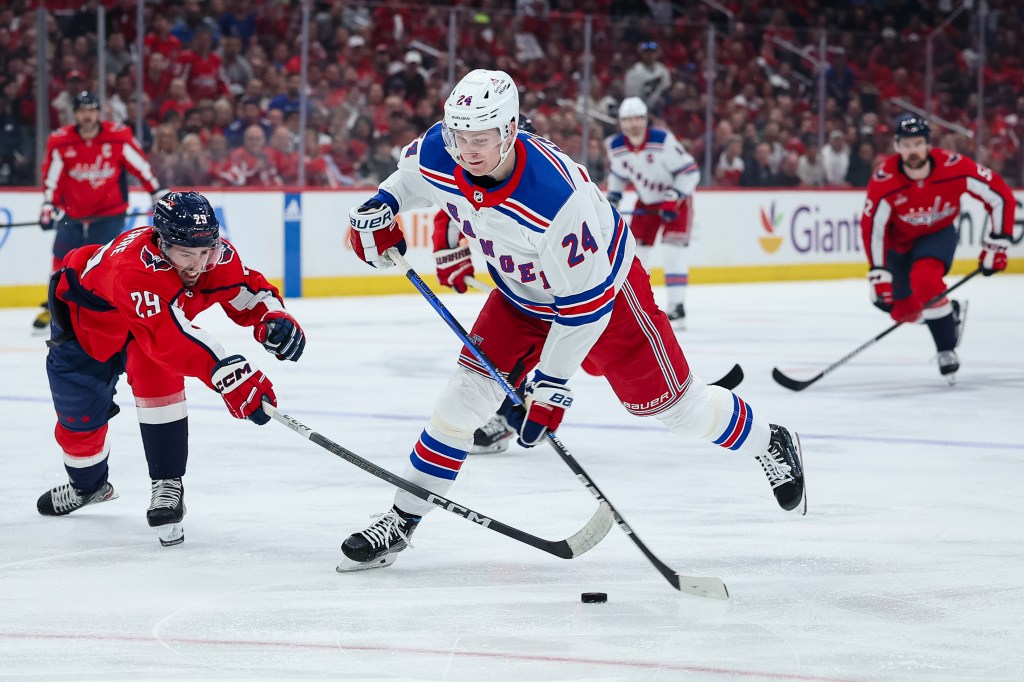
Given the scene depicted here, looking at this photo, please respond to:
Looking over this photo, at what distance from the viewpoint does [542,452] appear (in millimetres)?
4625

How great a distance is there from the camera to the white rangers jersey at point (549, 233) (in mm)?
2928

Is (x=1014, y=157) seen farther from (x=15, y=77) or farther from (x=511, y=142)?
(x=511, y=142)

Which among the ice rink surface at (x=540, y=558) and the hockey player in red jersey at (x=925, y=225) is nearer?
the ice rink surface at (x=540, y=558)

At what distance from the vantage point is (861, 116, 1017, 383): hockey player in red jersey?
5988 mm

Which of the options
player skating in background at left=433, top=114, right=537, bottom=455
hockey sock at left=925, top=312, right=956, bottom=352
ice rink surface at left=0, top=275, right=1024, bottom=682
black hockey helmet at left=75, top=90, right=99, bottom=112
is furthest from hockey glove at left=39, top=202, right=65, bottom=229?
hockey sock at left=925, top=312, right=956, bottom=352

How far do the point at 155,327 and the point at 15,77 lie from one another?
628cm

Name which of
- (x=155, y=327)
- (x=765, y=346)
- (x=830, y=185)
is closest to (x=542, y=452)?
(x=155, y=327)

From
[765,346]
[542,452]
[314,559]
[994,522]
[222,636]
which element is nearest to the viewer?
[222,636]

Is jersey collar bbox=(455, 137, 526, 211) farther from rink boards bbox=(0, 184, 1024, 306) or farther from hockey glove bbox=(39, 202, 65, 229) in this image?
rink boards bbox=(0, 184, 1024, 306)

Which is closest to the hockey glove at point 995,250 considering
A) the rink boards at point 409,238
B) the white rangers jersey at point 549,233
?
the white rangers jersey at point 549,233

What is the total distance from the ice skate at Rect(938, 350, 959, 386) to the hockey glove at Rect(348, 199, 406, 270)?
11.2 ft

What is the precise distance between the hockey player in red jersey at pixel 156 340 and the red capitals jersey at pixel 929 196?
3360mm

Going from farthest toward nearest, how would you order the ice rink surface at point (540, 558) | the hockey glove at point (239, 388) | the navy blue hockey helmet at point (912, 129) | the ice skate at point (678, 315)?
the ice skate at point (678, 315) < the navy blue hockey helmet at point (912, 129) < the hockey glove at point (239, 388) < the ice rink surface at point (540, 558)

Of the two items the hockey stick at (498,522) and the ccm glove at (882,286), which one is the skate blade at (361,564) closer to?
the hockey stick at (498,522)
